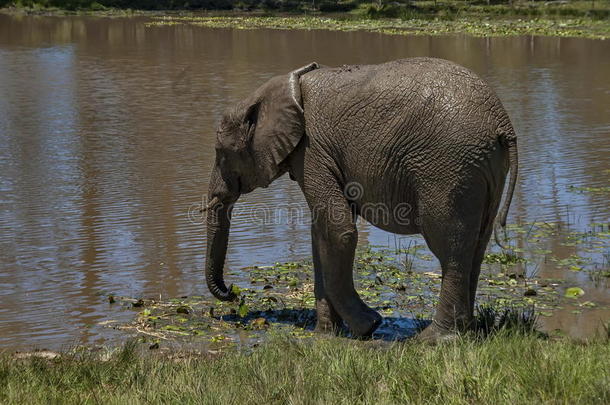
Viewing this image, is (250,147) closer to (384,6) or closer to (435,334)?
(435,334)

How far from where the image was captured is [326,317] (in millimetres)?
7887

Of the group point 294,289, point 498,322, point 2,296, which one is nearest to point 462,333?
point 498,322

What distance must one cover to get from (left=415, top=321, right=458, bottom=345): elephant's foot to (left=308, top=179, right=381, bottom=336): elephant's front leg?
0.57m

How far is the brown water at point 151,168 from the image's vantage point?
9.05 m

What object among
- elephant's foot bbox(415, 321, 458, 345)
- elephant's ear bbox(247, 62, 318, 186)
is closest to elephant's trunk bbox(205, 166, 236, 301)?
elephant's ear bbox(247, 62, 318, 186)

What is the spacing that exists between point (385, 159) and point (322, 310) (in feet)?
4.47

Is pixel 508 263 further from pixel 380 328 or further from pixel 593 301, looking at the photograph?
pixel 380 328

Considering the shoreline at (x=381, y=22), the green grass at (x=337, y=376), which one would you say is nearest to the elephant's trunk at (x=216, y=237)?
the green grass at (x=337, y=376)

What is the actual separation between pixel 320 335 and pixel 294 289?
1156mm

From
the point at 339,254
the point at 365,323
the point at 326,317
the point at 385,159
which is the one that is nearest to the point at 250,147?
the point at 339,254

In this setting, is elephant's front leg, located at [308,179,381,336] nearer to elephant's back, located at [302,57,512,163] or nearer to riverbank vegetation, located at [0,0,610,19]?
elephant's back, located at [302,57,512,163]

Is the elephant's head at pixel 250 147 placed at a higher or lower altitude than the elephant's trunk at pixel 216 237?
higher

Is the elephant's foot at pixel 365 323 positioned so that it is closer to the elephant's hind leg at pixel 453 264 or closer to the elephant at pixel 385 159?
the elephant at pixel 385 159

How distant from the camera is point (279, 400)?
557 centimetres
